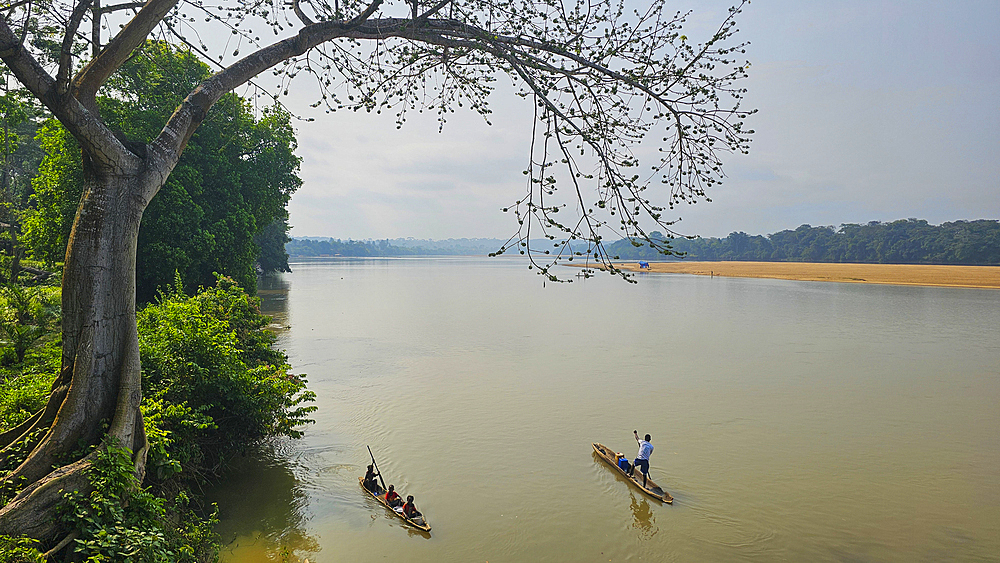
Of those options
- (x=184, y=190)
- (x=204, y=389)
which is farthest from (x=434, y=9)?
(x=184, y=190)

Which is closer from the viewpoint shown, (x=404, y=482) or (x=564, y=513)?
(x=564, y=513)

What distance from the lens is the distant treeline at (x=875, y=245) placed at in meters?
87.1

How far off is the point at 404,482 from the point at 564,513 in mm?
3155

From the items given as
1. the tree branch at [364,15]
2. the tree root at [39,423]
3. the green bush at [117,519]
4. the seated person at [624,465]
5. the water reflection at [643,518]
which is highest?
the tree branch at [364,15]

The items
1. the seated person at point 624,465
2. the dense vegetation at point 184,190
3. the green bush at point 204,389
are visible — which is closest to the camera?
the green bush at point 204,389

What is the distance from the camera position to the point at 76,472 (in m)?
5.06

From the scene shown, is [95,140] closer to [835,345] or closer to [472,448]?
[472,448]

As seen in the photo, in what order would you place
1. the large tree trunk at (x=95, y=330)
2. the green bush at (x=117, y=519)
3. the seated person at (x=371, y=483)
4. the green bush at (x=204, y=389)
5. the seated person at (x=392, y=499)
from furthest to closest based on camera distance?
the seated person at (x=371, y=483) < the seated person at (x=392, y=499) < the green bush at (x=204, y=389) < the large tree trunk at (x=95, y=330) < the green bush at (x=117, y=519)

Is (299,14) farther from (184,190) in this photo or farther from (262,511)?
(184,190)

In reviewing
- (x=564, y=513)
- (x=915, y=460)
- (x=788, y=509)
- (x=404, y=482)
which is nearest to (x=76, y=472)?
(x=404, y=482)

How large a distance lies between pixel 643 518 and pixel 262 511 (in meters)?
6.25

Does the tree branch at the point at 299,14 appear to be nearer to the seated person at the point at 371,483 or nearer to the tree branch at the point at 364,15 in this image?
the tree branch at the point at 364,15

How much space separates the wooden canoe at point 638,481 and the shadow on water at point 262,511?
5.61 meters

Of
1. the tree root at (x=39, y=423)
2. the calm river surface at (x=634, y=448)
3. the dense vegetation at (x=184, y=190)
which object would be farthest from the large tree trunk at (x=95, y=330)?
the dense vegetation at (x=184, y=190)
